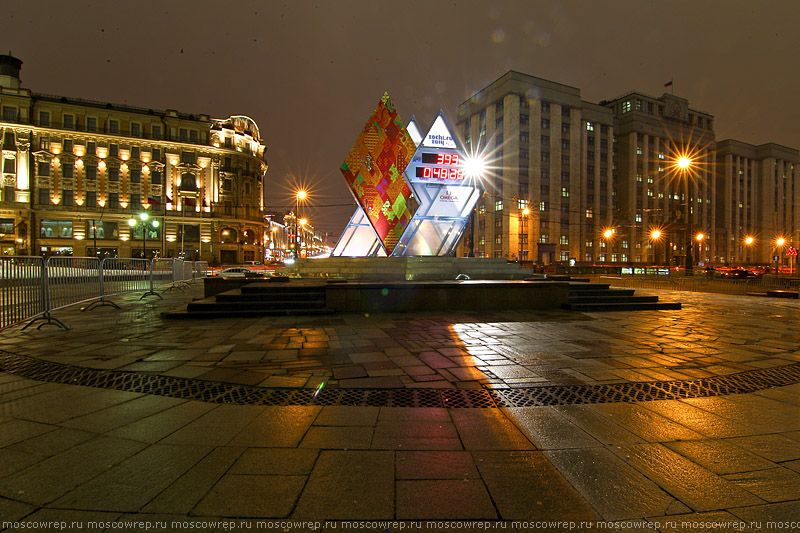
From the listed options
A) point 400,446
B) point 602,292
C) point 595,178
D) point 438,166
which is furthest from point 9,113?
point 595,178

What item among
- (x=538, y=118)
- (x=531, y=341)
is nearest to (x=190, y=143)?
(x=538, y=118)

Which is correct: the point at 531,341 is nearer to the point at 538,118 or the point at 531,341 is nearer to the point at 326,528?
the point at 326,528

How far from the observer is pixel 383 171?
19734mm

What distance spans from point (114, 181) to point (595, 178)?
7898 cm

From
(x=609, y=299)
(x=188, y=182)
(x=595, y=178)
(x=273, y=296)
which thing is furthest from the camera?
(x=595, y=178)

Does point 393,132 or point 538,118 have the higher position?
point 538,118

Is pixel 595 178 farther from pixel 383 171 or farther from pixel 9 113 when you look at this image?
pixel 9 113

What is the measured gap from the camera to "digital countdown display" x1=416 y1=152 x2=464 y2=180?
1872cm

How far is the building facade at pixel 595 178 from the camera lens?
6322 centimetres

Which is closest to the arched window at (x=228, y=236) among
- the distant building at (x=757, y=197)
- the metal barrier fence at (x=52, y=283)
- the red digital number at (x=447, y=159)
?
the metal barrier fence at (x=52, y=283)

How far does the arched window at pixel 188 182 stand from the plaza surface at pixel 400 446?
59.3 meters

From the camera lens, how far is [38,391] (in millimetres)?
4180

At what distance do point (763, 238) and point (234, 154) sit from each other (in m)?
122

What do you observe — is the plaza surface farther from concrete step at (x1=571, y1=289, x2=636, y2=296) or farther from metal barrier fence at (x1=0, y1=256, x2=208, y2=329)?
concrete step at (x1=571, y1=289, x2=636, y2=296)
